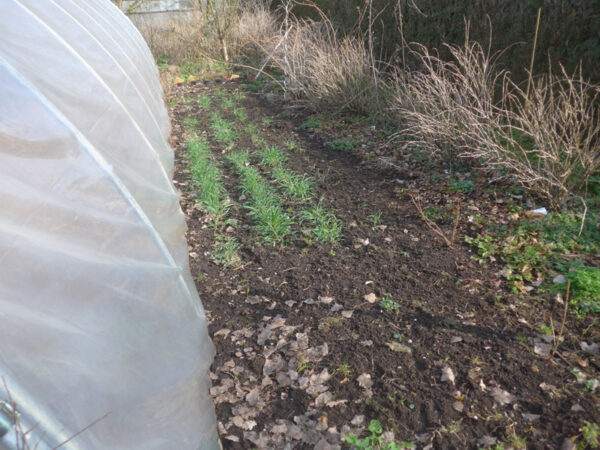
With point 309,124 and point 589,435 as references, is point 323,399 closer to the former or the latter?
point 589,435

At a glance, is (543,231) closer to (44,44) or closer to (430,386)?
(430,386)

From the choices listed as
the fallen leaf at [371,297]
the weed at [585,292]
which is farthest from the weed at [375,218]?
the weed at [585,292]

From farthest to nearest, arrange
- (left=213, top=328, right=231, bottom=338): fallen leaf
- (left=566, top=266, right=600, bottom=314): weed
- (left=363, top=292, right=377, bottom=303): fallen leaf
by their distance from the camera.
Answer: (left=363, top=292, right=377, bottom=303): fallen leaf
(left=213, top=328, right=231, bottom=338): fallen leaf
(left=566, top=266, right=600, bottom=314): weed

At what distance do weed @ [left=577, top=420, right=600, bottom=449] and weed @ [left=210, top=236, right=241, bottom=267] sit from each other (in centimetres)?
255

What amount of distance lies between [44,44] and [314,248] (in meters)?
2.37

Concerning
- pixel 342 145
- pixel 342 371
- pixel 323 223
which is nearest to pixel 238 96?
pixel 342 145

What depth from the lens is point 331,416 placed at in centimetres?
229

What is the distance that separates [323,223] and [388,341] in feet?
Answer: 4.79

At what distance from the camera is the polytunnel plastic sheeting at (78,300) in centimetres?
149

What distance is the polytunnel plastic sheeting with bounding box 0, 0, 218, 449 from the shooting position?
4.88ft

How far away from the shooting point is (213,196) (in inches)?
182

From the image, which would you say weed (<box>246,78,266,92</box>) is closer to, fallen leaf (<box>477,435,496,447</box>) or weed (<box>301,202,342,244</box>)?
weed (<box>301,202,342,244</box>)

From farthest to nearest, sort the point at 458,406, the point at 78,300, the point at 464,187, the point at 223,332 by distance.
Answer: the point at 464,187 < the point at 223,332 < the point at 458,406 < the point at 78,300

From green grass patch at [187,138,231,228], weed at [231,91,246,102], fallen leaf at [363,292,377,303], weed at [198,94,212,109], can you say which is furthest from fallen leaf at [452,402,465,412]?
weed at [231,91,246,102]
